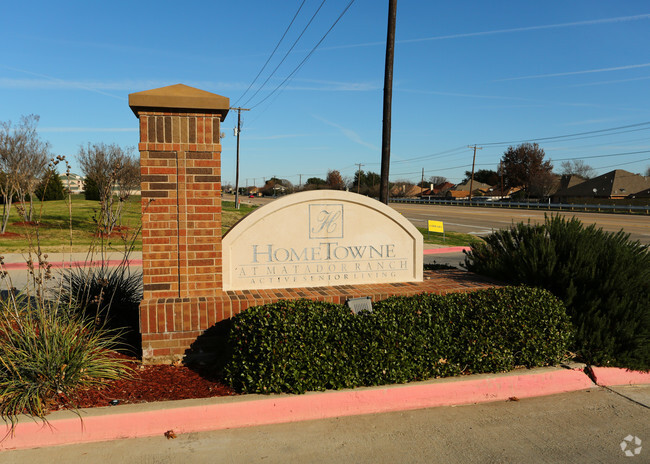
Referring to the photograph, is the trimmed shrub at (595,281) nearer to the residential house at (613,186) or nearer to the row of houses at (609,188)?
the row of houses at (609,188)

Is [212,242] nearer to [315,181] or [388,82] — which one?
[388,82]

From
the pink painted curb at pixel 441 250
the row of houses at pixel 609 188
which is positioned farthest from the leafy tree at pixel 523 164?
the pink painted curb at pixel 441 250

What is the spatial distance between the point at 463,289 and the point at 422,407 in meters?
1.73

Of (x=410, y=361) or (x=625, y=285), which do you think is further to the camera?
(x=625, y=285)

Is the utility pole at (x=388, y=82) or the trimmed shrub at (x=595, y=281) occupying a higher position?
the utility pole at (x=388, y=82)

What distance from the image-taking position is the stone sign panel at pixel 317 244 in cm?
541

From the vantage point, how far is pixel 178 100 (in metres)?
4.71

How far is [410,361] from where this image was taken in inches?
171

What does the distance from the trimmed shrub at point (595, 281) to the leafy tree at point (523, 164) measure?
84.3 m

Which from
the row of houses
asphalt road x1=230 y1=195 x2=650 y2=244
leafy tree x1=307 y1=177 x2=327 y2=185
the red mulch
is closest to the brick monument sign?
the red mulch

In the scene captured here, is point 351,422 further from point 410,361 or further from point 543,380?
point 543,380

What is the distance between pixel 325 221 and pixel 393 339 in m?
1.77

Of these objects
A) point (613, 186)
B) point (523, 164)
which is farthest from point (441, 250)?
point (523, 164)

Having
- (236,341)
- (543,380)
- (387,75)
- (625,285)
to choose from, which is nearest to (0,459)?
(236,341)
